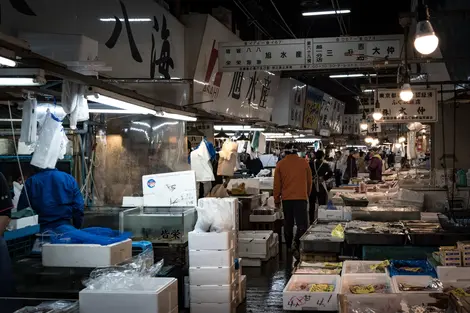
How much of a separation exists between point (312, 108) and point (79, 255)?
69.0 feet

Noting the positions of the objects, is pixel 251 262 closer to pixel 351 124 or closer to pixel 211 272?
pixel 211 272

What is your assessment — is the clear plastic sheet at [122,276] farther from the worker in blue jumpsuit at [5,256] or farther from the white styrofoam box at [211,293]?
the white styrofoam box at [211,293]

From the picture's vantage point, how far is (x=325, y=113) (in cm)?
2894

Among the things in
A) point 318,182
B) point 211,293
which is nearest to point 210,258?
point 211,293

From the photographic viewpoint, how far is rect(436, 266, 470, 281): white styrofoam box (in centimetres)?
504

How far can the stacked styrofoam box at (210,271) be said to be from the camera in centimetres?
745

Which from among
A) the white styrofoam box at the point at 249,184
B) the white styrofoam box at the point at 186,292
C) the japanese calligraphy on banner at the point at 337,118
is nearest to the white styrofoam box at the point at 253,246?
the white styrofoam box at the point at 249,184

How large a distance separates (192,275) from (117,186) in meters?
4.45

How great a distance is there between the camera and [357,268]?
20.0 feet

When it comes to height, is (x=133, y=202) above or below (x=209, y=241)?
above

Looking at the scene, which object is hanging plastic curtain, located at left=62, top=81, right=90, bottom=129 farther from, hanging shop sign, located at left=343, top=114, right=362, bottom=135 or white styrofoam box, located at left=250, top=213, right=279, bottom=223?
hanging shop sign, located at left=343, top=114, right=362, bottom=135

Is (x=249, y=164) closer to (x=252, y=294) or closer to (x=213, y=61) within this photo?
(x=213, y=61)

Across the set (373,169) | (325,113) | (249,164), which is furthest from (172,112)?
(325,113)

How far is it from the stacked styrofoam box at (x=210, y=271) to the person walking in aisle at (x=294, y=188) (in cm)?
417
